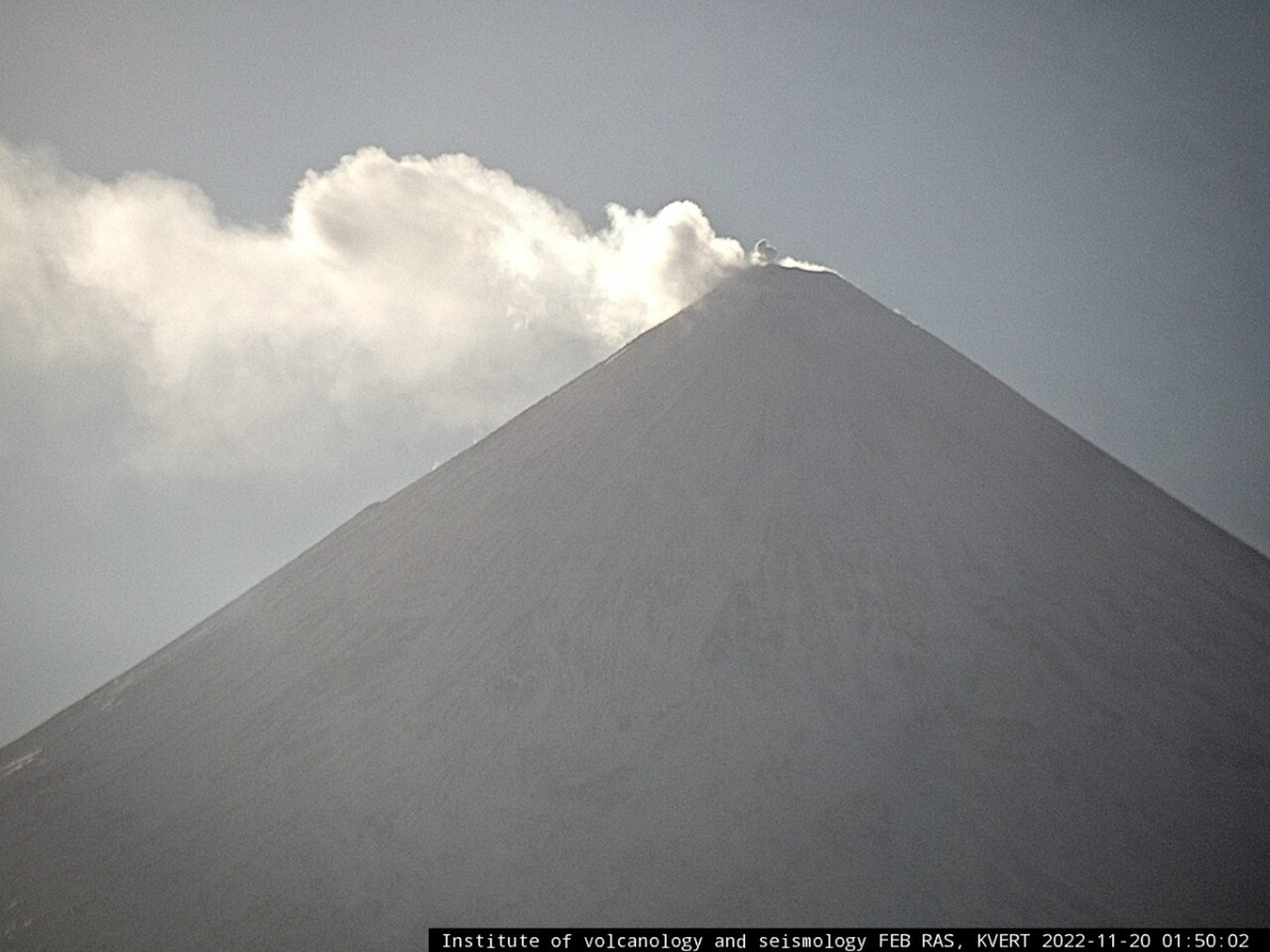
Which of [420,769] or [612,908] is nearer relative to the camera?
[612,908]

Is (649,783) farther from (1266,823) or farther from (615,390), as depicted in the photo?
(615,390)

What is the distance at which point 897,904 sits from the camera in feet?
48.1

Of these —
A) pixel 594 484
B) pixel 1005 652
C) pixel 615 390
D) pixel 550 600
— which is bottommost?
pixel 1005 652

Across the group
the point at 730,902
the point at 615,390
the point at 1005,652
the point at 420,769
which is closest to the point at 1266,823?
the point at 1005,652

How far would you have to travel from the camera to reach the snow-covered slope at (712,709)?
618 inches

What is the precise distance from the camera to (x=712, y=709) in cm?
1859

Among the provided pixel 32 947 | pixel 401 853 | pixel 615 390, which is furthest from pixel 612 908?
pixel 615 390

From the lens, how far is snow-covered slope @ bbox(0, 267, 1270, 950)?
15688 millimetres

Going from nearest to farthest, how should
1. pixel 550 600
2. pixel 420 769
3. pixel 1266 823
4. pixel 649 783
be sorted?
pixel 1266 823
pixel 649 783
pixel 420 769
pixel 550 600

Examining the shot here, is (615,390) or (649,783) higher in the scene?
(615,390)

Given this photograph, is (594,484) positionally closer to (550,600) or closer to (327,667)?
(550,600)

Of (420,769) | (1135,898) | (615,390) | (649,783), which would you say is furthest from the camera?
(615,390)

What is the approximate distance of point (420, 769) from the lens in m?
18.7

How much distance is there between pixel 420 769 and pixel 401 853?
209 cm
